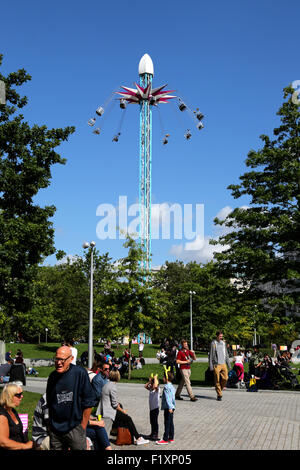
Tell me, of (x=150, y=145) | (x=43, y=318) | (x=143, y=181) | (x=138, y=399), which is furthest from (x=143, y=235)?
(x=138, y=399)

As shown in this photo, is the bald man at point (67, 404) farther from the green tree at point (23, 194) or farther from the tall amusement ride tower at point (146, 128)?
the tall amusement ride tower at point (146, 128)

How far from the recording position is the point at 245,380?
21594 mm

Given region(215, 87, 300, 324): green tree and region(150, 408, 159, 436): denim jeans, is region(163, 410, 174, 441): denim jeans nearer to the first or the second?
region(150, 408, 159, 436): denim jeans

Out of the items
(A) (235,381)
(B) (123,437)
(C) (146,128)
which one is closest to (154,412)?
(B) (123,437)

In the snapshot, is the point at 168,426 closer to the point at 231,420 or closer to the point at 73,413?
the point at 231,420

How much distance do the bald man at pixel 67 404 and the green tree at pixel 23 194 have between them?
12.9 m

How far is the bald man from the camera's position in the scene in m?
5.35

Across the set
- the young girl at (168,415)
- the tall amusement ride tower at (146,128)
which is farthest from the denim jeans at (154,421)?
the tall amusement ride tower at (146,128)

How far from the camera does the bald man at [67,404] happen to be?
535cm

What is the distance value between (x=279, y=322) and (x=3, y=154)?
481 inches

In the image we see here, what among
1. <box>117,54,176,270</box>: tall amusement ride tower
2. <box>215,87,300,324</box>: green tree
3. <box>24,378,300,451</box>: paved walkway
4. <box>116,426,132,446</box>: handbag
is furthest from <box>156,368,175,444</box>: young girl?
<box>117,54,176,270</box>: tall amusement ride tower

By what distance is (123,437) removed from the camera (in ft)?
30.6

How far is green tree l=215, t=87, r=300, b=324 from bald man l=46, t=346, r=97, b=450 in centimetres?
1347

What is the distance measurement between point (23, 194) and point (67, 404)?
14849 mm
